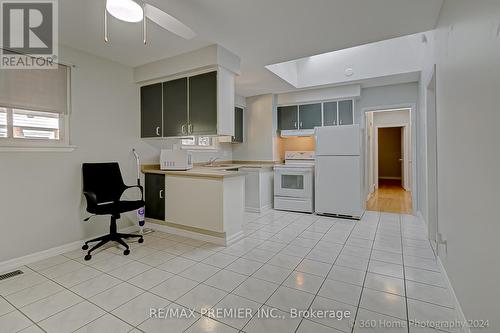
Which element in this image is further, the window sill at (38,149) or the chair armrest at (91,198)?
the chair armrest at (91,198)

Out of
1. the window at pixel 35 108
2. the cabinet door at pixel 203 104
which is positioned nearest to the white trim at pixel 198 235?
the cabinet door at pixel 203 104

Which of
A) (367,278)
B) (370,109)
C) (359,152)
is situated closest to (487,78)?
(367,278)

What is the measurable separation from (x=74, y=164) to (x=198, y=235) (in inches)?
70.8

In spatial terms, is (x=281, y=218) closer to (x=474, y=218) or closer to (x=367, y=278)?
(x=367, y=278)

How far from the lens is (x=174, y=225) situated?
11.6ft

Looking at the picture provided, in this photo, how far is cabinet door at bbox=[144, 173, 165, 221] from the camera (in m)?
3.61

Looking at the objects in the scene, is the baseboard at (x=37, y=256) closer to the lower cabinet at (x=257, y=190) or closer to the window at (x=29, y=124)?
the window at (x=29, y=124)

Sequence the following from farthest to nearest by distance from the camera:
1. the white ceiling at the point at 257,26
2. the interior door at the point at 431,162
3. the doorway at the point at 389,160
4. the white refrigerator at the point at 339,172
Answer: the doorway at the point at 389,160
the white refrigerator at the point at 339,172
the interior door at the point at 431,162
the white ceiling at the point at 257,26

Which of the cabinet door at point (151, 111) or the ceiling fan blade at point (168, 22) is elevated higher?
the ceiling fan blade at point (168, 22)

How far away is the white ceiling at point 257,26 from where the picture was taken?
2.20 metres

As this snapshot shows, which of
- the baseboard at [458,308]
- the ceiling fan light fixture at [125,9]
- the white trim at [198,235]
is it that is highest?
the ceiling fan light fixture at [125,9]

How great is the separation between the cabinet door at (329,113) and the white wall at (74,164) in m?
3.52

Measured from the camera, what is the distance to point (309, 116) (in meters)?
5.22

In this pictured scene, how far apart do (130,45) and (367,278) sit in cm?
366
